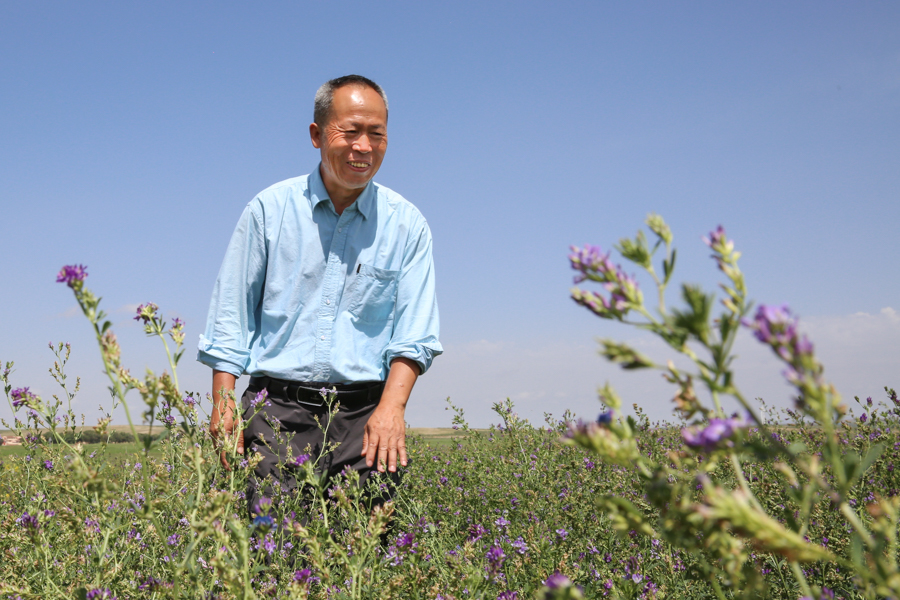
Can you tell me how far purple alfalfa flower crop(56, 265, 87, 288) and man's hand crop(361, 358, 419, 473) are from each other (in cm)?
199

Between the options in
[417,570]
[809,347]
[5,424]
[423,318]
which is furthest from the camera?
[5,424]

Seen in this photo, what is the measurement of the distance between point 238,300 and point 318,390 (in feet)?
2.19

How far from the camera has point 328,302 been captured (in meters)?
3.73

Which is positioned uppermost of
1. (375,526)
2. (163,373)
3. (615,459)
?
(163,373)

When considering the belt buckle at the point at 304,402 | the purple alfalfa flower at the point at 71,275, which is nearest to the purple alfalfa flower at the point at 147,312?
the purple alfalfa flower at the point at 71,275

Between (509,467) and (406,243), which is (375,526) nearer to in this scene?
(406,243)

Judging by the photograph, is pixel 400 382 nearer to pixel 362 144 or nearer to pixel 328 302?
pixel 328 302

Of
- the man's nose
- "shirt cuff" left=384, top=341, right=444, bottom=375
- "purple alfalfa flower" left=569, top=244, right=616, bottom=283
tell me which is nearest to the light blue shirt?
"shirt cuff" left=384, top=341, right=444, bottom=375

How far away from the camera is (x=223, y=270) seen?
372 centimetres

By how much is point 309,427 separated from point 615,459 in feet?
9.50

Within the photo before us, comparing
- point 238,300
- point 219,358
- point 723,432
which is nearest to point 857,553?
point 723,432

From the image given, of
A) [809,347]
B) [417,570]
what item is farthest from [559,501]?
[809,347]

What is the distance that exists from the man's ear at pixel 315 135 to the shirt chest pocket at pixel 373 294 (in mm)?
773

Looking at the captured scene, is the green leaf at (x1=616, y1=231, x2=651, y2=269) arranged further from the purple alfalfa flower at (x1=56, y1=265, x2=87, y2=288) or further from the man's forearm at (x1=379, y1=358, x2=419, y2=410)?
the man's forearm at (x1=379, y1=358, x2=419, y2=410)
